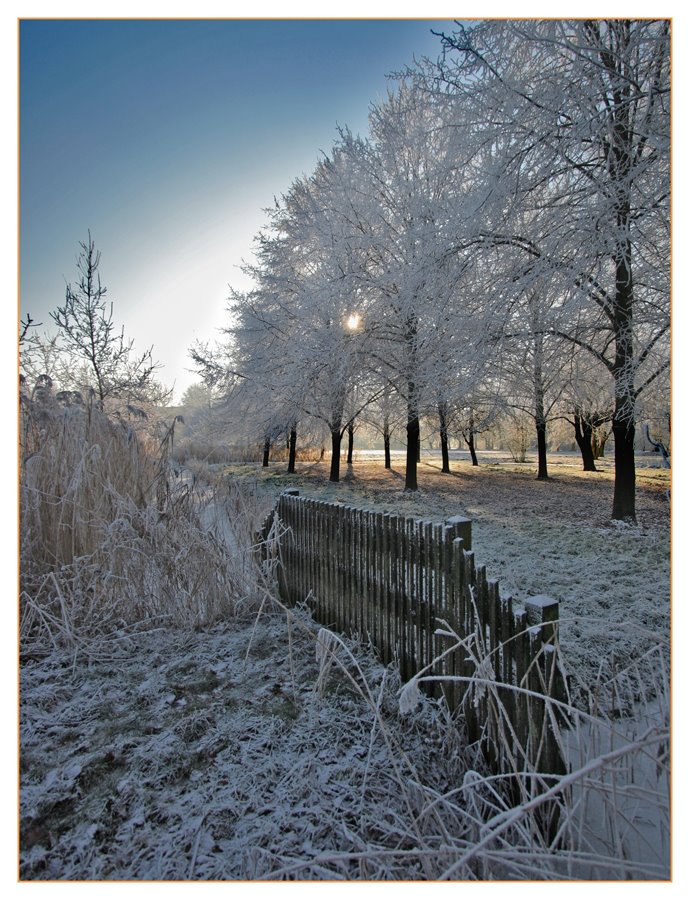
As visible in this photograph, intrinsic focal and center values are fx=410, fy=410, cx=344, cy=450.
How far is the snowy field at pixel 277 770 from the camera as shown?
1.09 meters

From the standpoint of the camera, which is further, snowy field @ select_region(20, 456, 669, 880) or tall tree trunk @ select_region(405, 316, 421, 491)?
tall tree trunk @ select_region(405, 316, 421, 491)

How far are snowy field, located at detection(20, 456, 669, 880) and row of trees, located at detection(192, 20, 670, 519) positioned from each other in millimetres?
3178

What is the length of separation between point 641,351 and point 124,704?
5.16m

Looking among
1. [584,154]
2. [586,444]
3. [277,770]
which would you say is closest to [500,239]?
[584,154]

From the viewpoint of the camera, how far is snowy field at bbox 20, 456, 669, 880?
1.09m

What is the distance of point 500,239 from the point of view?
4.85 m

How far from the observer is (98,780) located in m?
1.55

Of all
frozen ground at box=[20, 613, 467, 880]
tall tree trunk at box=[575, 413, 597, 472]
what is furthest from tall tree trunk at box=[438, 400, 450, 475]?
frozen ground at box=[20, 613, 467, 880]

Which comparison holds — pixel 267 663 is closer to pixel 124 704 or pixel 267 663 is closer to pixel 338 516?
pixel 124 704

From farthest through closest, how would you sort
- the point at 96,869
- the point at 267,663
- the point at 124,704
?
the point at 267,663, the point at 124,704, the point at 96,869

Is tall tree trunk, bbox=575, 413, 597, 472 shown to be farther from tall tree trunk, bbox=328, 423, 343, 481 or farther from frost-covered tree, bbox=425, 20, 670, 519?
frost-covered tree, bbox=425, 20, 670, 519

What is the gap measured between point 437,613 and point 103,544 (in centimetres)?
216

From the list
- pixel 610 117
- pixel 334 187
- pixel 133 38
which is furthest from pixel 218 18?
pixel 334 187

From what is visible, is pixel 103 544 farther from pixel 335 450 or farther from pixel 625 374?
pixel 335 450
